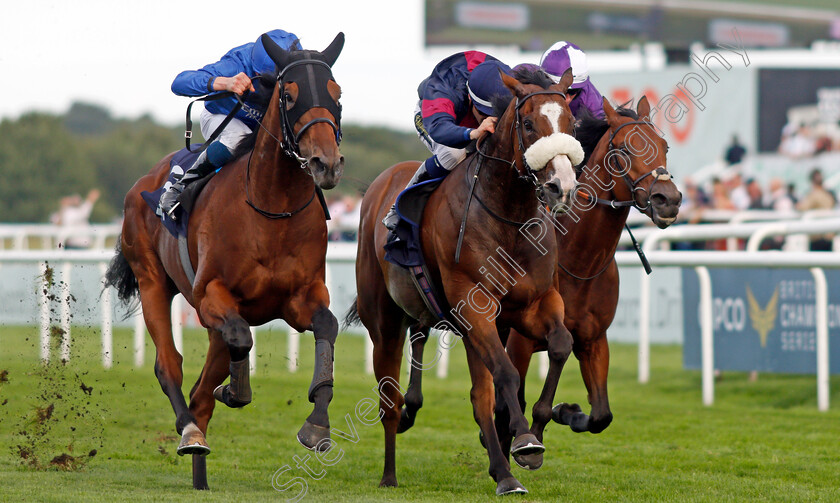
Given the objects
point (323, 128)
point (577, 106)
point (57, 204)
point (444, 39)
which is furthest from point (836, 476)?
point (57, 204)

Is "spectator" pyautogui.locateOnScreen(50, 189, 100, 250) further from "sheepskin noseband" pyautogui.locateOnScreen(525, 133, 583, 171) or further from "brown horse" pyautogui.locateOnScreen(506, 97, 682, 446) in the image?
"sheepskin noseband" pyautogui.locateOnScreen(525, 133, 583, 171)

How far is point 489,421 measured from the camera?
15.2 feet

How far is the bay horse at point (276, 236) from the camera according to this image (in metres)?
4.41

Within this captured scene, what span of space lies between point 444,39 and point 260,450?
54.2ft

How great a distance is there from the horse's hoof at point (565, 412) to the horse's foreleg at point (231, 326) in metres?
1.39

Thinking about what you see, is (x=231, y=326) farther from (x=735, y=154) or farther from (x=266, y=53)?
(x=735, y=154)

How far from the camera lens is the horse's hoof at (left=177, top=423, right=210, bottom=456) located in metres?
4.58

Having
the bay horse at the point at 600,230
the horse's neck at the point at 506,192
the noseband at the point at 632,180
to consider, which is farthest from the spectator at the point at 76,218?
the horse's neck at the point at 506,192

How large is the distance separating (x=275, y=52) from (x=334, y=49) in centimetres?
25

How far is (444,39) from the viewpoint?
71.8 feet

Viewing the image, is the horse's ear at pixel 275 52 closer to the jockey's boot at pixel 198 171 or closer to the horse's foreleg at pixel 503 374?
the jockey's boot at pixel 198 171

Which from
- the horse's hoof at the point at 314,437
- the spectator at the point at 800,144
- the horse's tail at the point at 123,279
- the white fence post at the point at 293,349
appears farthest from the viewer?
the spectator at the point at 800,144

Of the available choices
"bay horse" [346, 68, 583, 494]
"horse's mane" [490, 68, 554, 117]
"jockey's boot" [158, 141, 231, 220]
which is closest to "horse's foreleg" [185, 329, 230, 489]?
"jockey's boot" [158, 141, 231, 220]

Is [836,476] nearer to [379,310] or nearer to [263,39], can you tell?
[379,310]
